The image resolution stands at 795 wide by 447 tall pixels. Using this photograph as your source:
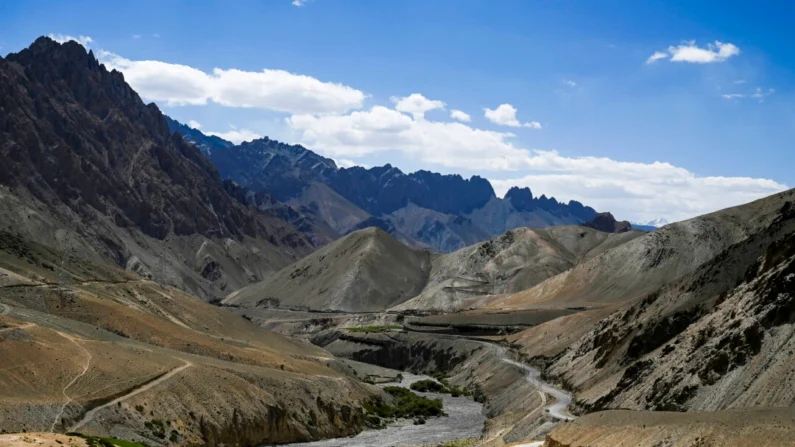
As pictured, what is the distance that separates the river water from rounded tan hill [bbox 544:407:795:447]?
28755mm

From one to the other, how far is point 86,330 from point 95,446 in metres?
38.0

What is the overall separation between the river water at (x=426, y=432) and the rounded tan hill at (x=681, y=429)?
2876 centimetres

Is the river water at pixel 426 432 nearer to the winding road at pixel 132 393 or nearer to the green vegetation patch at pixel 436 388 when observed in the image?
the winding road at pixel 132 393

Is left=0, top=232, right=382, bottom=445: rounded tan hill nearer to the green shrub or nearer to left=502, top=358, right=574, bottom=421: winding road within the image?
left=502, top=358, right=574, bottom=421: winding road

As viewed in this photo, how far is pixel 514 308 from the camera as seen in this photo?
19775 cm

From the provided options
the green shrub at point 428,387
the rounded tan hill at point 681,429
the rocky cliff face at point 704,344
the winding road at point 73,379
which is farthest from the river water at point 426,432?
the rounded tan hill at point 681,429

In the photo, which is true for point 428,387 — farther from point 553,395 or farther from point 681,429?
point 681,429

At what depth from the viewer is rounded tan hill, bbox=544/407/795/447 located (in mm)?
45406

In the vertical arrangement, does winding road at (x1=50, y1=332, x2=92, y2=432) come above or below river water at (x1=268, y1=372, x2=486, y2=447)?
above

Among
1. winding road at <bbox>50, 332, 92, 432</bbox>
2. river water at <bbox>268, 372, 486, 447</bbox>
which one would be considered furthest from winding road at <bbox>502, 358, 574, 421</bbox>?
winding road at <bbox>50, 332, 92, 432</bbox>

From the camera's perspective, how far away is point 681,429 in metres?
49.9

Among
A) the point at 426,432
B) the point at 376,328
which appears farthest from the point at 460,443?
the point at 376,328

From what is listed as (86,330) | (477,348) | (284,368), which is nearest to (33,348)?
(86,330)

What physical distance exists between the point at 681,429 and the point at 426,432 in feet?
153
